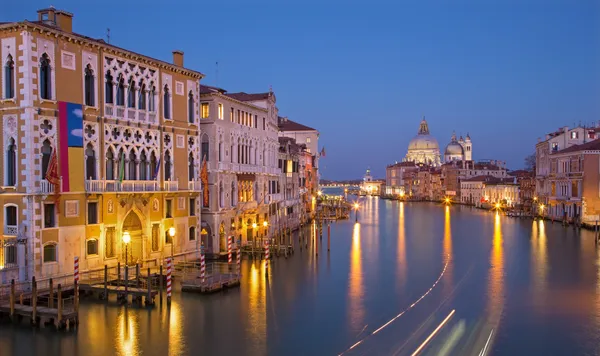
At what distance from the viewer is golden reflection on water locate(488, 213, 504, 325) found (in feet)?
58.6

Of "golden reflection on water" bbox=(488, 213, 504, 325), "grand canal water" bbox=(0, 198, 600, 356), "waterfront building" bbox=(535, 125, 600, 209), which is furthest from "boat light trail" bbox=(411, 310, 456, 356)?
"waterfront building" bbox=(535, 125, 600, 209)

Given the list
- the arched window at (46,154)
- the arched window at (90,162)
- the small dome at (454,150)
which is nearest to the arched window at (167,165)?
the arched window at (90,162)

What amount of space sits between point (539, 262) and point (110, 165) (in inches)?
764

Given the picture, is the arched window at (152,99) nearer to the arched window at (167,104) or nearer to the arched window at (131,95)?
the arched window at (167,104)

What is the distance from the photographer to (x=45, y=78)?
1817 centimetres

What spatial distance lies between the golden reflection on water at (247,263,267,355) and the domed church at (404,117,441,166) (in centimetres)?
14617

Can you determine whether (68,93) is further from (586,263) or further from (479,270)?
(586,263)

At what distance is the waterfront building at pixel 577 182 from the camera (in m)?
46.6

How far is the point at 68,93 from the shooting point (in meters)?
18.7

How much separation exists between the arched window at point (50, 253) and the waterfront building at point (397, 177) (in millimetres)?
121392

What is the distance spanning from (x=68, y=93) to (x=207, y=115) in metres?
9.02

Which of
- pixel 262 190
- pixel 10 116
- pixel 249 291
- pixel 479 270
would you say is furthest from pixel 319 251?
pixel 10 116

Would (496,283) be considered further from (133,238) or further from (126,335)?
(126,335)

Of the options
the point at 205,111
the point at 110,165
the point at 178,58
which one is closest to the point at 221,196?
the point at 205,111
